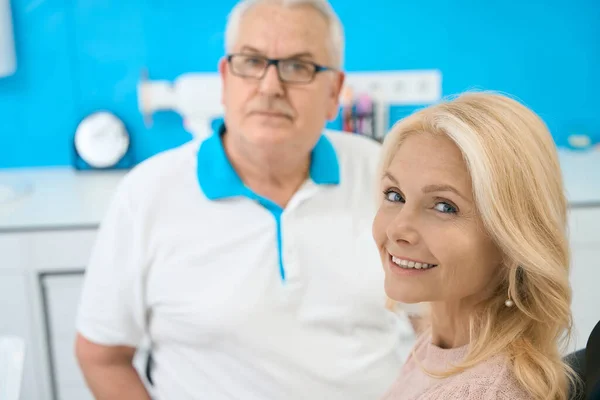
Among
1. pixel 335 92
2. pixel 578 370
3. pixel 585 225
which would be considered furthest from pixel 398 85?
pixel 578 370

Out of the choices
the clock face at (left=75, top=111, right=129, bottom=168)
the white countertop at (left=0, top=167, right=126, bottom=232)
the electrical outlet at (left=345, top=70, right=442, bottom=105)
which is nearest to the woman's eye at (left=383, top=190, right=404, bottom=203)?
the white countertop at (left=0, top=167, right=126, bottom=232)

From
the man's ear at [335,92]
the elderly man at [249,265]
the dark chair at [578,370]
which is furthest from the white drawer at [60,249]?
the dark chair at [578,370]

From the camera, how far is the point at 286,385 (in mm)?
1321

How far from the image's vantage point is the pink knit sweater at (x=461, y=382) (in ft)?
2.48

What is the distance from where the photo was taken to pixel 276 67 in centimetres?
131

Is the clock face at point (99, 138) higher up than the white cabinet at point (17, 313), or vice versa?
the clock face at point (99, 138)

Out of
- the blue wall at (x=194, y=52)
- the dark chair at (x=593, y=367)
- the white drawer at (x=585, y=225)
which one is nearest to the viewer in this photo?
the dark chair at (x=593, y=367)

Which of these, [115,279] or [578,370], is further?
[115,279]

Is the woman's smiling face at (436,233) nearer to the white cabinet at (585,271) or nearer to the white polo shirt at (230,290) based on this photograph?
the white polo shirt at (230,290)

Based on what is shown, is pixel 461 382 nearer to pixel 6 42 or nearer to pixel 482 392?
pixel 482 392

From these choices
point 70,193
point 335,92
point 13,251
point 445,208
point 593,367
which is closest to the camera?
point 593,367

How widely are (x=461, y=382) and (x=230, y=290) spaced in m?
0.62

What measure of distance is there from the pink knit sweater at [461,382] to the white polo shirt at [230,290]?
0.38m

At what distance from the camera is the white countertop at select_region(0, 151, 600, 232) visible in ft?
5.84
